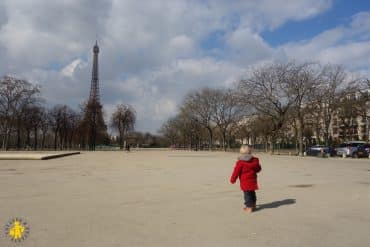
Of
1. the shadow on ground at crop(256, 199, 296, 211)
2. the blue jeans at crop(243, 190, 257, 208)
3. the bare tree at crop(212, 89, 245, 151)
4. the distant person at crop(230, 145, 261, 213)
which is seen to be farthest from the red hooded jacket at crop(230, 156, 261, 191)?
the bare tree at crop(212, 89, 245, 151)

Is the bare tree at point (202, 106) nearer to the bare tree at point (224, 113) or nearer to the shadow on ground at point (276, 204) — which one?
the bare tree at point (224, 113)

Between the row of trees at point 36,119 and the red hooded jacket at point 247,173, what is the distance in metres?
63.3

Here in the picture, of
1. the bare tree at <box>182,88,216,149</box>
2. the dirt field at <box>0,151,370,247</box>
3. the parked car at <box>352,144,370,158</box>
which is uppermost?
the bare tree at <box>182,88,216,149</box>

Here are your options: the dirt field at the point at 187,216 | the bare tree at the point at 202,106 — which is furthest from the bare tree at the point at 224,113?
the dirt field at the point at 187,216

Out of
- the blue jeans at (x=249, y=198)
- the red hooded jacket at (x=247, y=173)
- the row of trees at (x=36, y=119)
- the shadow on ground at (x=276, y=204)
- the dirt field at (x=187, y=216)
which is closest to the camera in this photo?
the dirt field at (x=187, y=216)

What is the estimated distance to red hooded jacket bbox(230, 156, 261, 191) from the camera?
316 inches

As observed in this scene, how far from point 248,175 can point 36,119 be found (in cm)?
7354

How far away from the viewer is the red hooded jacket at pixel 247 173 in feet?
26.3

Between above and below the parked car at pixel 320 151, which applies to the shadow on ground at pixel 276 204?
below

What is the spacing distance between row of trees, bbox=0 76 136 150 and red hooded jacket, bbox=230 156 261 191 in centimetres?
6327

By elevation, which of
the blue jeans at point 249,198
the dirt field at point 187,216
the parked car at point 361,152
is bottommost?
the dirt field at point 187,216

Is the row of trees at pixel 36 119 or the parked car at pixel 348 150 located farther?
the row of trees at pixel 36 119

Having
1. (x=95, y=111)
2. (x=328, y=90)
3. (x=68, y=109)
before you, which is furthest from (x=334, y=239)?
(x=68, y=109)

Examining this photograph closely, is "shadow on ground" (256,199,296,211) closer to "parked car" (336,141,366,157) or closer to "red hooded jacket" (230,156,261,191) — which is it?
"red hooded jacket" (230,156,261,191)
